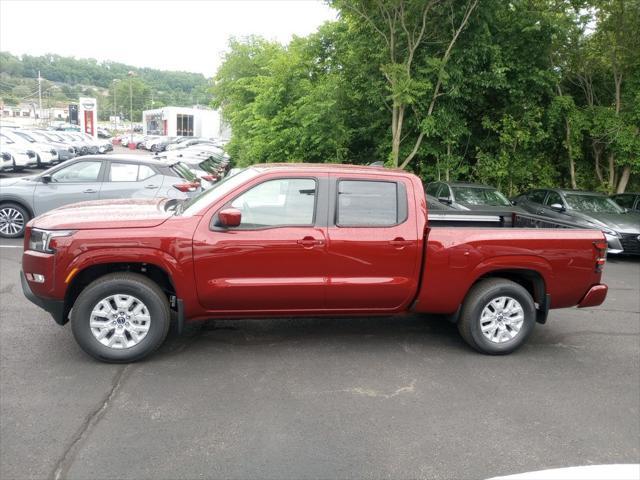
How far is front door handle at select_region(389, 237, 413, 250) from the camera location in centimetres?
502

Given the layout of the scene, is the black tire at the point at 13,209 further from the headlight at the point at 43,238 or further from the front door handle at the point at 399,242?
the front door handle at the point at 399,242

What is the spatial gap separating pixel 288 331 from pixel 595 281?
3.13 metres

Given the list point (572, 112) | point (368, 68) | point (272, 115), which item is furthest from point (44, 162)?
point (572, 112)

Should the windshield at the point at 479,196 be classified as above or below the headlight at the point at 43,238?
above

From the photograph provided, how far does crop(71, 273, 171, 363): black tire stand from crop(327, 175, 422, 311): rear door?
150 cm

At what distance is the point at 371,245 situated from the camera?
4988 mm

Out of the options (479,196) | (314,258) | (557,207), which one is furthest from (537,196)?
(314,258)

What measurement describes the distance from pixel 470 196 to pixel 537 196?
2271 mm

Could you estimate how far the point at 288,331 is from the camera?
5781mm

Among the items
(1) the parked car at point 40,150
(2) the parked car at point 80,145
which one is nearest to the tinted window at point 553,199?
(1) the parked car at point 40,150

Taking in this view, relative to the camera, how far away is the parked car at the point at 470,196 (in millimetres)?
11766

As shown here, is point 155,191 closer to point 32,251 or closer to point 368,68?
point 32,251

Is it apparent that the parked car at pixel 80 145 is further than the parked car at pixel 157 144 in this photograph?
No

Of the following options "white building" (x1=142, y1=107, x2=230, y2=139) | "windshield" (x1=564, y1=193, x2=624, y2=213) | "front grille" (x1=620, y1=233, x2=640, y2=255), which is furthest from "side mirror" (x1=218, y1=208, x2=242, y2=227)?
"white building" (x1=142, y1=107, x2=230, y2=139)
